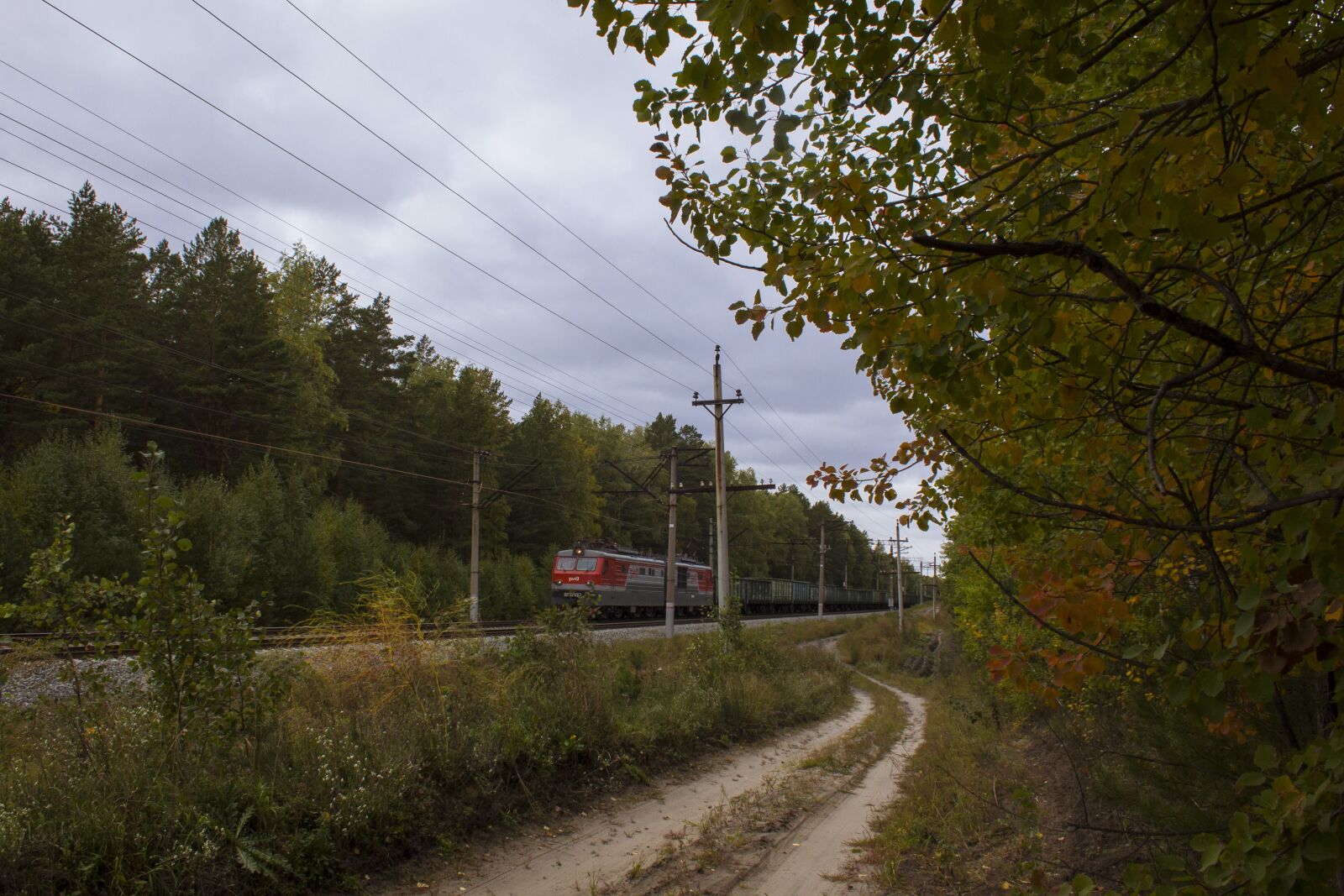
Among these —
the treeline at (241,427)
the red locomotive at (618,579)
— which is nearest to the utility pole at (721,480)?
the treeline at (241,427)

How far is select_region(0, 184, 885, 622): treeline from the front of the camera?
22656 millimetres

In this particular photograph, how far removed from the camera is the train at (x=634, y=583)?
32562mm

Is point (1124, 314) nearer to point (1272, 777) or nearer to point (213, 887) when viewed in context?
point (1272, 777)

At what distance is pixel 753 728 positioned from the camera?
12.0m

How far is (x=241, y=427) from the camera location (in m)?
30.3

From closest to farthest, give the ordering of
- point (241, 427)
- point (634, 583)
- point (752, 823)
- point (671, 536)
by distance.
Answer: point (752, 823) → point (671, 536) → point (241, 427) → point (634, 583)

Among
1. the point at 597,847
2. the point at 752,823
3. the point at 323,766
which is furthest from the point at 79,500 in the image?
the point at 752,823

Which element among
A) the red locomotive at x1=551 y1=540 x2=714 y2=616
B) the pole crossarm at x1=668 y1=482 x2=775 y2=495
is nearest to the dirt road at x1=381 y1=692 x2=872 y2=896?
the pole crossarm at x1=668 y1=482 x2=775 y2=495

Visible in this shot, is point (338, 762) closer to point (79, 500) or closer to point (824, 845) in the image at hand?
point (824, 845)

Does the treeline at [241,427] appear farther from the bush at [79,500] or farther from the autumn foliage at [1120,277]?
the autumn foliage at [1120,277]

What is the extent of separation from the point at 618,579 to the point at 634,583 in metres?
2.06

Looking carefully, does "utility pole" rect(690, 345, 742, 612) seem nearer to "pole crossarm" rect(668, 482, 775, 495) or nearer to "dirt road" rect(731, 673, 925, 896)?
"pole crossarm" rect(668, 482, 775, 495)

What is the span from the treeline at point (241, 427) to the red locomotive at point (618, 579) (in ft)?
11.9

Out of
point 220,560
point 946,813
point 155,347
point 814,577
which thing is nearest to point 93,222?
point 155,347
